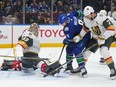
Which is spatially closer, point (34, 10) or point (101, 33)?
point (101, 33)

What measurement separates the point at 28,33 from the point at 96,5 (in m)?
6.09

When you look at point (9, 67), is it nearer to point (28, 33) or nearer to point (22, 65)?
point (22, 65)

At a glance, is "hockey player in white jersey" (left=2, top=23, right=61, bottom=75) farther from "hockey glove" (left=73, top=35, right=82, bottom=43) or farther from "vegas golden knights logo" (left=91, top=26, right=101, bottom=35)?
"vegas golden knights logo" (left=91, top=26, right=101, bottom=35)

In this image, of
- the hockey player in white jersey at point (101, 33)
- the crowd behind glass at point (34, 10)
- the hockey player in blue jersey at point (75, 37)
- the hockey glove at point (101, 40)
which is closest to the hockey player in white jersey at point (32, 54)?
the hockey player in blue jersey at point (75, 37)

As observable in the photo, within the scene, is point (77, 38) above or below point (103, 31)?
below

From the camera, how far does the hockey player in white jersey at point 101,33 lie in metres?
5.23

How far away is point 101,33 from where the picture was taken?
5.41 meters

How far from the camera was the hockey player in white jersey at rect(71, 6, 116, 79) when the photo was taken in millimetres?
5234

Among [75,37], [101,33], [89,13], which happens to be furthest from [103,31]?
[75,37]

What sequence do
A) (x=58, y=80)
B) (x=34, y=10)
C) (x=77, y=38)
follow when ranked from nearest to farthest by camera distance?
(x=58, y=80)
(x=77, y=38)
(x=34, y=10)

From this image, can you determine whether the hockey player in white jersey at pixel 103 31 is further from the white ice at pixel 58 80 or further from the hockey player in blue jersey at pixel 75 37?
the white ice at pixel 58 80

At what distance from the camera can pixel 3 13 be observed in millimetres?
10047

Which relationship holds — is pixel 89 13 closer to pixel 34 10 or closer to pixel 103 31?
pixel 103 31

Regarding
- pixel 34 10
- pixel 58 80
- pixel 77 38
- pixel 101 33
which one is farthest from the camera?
pixel 34 10
